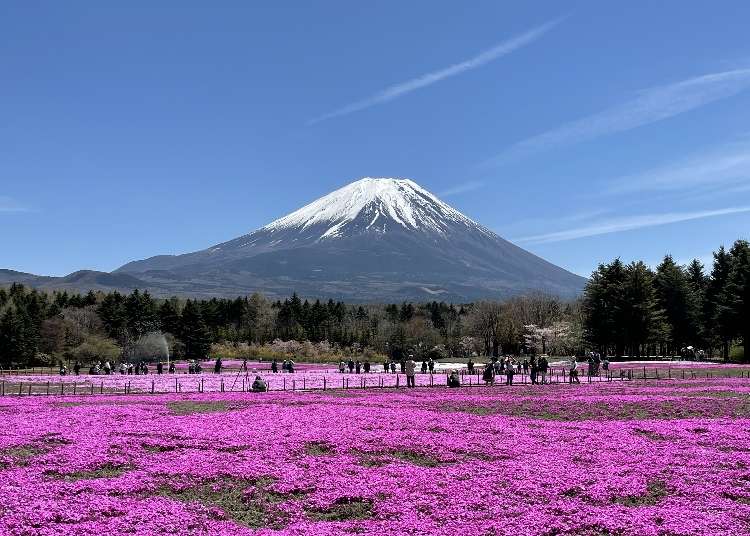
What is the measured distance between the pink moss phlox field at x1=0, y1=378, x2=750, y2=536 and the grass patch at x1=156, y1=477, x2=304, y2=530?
5 cm

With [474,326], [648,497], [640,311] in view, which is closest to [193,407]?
[648,497]

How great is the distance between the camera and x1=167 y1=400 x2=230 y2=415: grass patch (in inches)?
1179

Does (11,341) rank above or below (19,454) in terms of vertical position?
above

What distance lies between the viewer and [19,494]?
48.3ft

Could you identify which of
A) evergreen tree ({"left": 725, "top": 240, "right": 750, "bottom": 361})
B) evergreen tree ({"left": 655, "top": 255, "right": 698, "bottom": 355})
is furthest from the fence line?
evergreen tree ({"left": 655, "top": 255, "right": 698, "bottom": 355})

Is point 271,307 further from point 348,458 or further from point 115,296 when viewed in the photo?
→ point 348,458

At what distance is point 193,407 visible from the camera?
Result: 1257 inches

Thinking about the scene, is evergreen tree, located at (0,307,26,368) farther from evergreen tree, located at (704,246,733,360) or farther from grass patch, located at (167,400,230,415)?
evergreen tree, located at (704,246,733,360)

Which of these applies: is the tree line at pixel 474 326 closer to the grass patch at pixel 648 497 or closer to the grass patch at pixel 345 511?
the grass patch at pixel 648 497

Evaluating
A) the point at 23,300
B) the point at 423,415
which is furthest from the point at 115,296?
the point at 423,415

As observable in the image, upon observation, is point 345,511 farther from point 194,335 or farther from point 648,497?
point 194,335

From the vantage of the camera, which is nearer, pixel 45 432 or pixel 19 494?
pixel 19 494

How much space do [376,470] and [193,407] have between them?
16924mm

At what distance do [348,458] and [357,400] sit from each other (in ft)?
53.9
